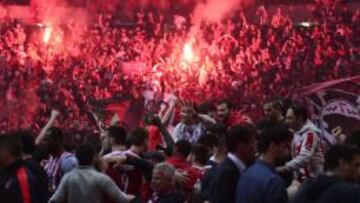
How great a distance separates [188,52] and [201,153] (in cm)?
1278

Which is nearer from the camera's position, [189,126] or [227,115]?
[227,115]

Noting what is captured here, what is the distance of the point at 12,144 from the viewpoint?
6.44 meters

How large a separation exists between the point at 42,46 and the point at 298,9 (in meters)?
5.98

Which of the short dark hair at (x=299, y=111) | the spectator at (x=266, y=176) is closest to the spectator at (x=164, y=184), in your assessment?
the spectator at (x=266, y=176)

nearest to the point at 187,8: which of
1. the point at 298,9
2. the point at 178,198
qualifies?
the point at 298,9

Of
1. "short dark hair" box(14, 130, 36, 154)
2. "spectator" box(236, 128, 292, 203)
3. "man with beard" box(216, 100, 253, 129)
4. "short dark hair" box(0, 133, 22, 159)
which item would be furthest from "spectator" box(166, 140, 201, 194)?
"spectator" box(236, 128, 292, 203)

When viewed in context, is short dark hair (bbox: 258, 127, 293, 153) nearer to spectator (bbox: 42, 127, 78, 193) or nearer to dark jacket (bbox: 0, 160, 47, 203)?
dark jacket (bbox: 0, 160, 47, 203)

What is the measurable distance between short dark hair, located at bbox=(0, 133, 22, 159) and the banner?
3791mm

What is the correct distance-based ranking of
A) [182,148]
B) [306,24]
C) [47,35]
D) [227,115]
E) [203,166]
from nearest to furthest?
[182,148] → [203,166] → [227,115] → [306,24] → [47,35]

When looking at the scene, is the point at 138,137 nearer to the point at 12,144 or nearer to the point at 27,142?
the point at 27,142

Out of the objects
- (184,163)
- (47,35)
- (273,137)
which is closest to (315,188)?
(273,137)

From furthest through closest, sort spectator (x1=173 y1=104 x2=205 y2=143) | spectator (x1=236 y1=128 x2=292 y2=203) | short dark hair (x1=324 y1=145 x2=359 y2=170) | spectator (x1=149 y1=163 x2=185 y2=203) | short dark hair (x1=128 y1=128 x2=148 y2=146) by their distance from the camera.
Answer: spectator (x1=173 y1=104 x2=205 y2=143) < short dark hair (x1=128 y1=128 x2=148 y2=146) < spectator (x1=149 y1=163 x2=185 y2=203) < spectator (x1=236 y1=128 x2=292 y2=203) < short dark hair (x1=324 y1=145 x2=359 y2=170)

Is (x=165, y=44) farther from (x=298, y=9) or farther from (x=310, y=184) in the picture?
(x=310, y=184)

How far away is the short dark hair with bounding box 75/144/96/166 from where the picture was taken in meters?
6.76
